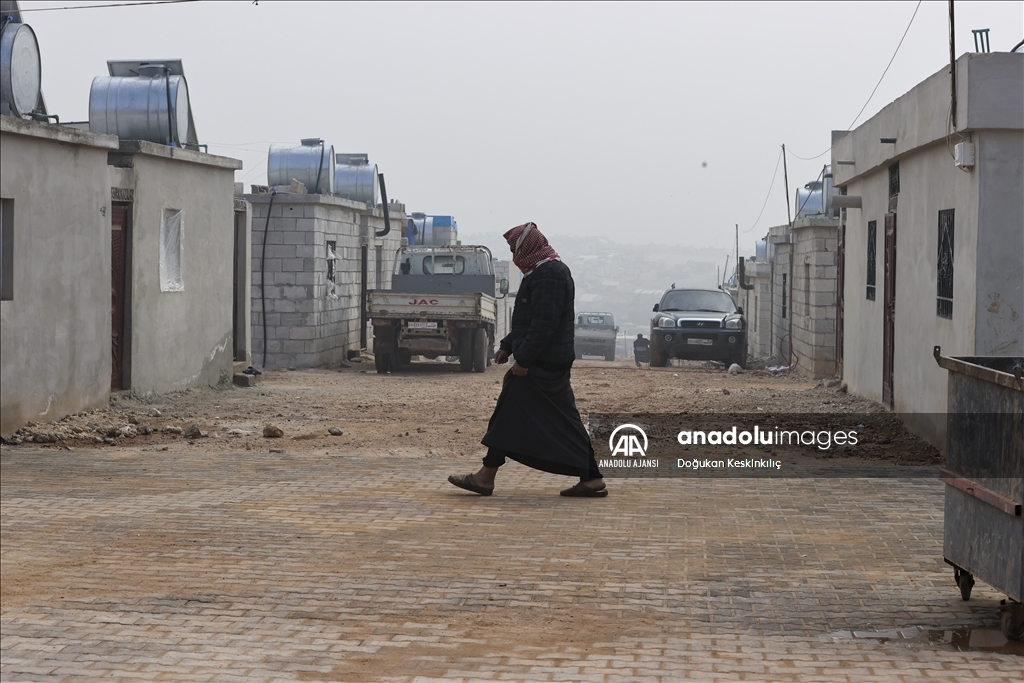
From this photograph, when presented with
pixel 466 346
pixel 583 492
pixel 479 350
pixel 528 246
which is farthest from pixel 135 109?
pixel 583 492

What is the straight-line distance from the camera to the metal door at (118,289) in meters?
13.7

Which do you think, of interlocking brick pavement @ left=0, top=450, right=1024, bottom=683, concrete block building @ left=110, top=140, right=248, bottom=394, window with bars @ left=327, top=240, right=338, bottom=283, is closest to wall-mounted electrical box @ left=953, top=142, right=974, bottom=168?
interlocking brick pavement @ left=0, top=450, right=1024, bottom=683

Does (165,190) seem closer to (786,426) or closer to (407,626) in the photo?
(786,426)

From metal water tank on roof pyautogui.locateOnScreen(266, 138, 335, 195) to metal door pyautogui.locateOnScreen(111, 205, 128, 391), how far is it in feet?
30.8

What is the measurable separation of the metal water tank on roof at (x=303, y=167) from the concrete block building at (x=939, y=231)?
11.8m

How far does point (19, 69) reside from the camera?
11.9 meters

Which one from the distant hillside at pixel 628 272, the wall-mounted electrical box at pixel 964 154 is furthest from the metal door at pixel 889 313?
the distant hillside at pixel 628 272

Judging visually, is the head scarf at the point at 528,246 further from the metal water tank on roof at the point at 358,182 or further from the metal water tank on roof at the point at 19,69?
the metal water tank on roof at the point at 358,182

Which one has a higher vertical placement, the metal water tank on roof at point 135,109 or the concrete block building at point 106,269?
the metal water tank on roof at point 135,109

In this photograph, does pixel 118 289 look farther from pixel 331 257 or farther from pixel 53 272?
pixel 331 257

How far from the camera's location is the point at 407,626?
16.6ft

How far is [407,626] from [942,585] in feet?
8.46

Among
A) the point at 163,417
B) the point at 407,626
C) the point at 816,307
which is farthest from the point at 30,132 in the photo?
the point at 816,307

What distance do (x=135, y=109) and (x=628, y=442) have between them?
26.6ft
